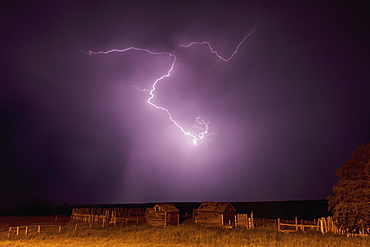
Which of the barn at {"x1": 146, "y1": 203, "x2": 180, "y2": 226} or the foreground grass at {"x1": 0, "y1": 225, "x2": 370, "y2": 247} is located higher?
the barn at {"x1": 146, "y1": 203, "x2": 180, "y2": 226}

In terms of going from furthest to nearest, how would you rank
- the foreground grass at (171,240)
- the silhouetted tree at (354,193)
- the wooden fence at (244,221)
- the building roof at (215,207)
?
the building roof at (215,207), the wooden fence at (244,221), the silhouetted tree at (354,193), the foreground grass at (171,240)

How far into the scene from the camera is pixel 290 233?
2208 cm

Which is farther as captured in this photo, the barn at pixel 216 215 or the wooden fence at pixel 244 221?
the barn at pixel 216 215

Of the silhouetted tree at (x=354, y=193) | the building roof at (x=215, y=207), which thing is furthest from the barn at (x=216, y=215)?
the silhouetted tree at (x=354, y=193)

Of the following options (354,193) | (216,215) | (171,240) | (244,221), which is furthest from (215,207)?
(354,193)

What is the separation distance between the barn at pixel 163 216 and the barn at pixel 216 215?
2.73m

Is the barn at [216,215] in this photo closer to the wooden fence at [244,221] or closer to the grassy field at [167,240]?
the wooden fence at [244,221]

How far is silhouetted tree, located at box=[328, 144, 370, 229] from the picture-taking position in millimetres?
18312

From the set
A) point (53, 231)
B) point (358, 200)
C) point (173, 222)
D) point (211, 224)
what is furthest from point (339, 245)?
point (53, 231)

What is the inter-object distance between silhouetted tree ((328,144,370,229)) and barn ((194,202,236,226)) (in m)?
12.0

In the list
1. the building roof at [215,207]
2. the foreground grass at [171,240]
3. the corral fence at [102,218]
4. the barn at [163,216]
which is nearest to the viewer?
the foreground grass at [171,240]

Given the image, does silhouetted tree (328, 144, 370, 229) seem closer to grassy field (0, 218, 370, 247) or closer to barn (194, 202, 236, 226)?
grassy field (0, 218, 370, 247)

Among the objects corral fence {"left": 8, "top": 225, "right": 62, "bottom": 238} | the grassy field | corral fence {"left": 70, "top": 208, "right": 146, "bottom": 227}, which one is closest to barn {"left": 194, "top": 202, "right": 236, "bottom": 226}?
corral fence {"left": 70, "top": 208, "right": 146, "bottom": 227}

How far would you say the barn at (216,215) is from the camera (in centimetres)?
2947
